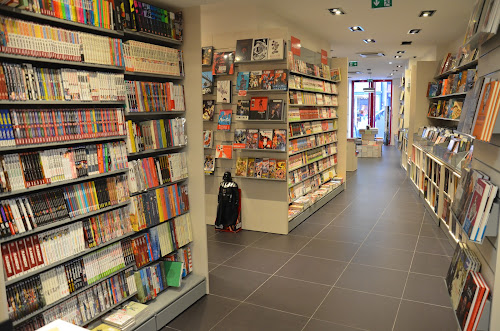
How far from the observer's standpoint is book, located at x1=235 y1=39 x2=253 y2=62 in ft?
17.8

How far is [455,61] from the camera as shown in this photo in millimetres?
6980

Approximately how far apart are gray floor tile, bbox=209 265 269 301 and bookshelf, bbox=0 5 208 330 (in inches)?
8.6

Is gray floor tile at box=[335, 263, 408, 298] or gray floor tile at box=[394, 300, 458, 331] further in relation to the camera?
gray floor tile at box=[335, 263, 408, 298]

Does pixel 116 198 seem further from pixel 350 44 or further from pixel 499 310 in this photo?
pixel 350 44

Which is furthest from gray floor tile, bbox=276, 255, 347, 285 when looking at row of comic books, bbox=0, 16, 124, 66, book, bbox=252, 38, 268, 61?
row of comic books, bbox=0, 16, 124, 66

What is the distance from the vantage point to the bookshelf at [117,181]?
2402 mm

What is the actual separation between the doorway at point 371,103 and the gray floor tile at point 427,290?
16.7 meters

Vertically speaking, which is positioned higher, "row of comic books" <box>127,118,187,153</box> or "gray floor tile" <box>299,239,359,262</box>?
"row of comic books" <box>127,118,187,153</box>

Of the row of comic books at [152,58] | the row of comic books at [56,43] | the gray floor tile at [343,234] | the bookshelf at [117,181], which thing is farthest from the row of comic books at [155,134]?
the gray floor tile at [343,234]

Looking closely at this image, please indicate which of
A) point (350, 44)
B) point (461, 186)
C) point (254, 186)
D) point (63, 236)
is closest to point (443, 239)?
point (254, 186)

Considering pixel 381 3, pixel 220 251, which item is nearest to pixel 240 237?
pixel 220 251

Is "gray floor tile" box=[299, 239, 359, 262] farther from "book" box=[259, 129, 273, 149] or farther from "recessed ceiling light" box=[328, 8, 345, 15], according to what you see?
"recessed ceiling light" box=[328, 8, 345, 15]

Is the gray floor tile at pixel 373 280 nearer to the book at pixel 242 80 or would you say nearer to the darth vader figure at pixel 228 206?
the darth vader figure at pixel 228 206

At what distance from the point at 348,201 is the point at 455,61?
319 cm
